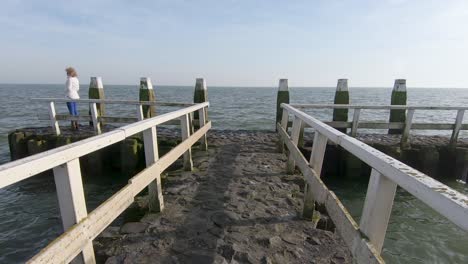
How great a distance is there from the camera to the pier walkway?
268 centimetres

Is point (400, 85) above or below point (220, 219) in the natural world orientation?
above

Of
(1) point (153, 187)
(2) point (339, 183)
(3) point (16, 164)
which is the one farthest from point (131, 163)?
(3) point (16, 164)

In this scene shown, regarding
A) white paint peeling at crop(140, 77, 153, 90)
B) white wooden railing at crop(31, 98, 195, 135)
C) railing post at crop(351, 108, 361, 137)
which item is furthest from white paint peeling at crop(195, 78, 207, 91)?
railing post at crop(351, 108, 361, 137)

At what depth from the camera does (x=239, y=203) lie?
12.6 ft

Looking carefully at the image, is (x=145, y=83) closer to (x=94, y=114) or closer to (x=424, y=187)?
(x=94, y=114)

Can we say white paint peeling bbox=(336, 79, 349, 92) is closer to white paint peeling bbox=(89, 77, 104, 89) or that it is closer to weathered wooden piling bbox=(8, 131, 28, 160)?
white paint peeling bbox=(89, 77, 104, 89)

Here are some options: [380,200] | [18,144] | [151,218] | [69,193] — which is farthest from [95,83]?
[380,200]

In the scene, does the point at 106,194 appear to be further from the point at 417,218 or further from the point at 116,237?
the point at 417,218

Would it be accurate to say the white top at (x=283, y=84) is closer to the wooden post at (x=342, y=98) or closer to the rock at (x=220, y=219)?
the wooden post at (x=342, y=98)

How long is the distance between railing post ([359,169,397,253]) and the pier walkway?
1.08m

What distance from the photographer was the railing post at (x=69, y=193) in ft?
5.99

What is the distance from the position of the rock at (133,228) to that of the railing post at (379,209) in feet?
7.86

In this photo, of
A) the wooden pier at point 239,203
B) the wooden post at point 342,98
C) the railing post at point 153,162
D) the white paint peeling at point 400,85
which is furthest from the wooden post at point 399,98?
the railing post at point 153,162

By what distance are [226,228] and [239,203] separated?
0.69 metres
